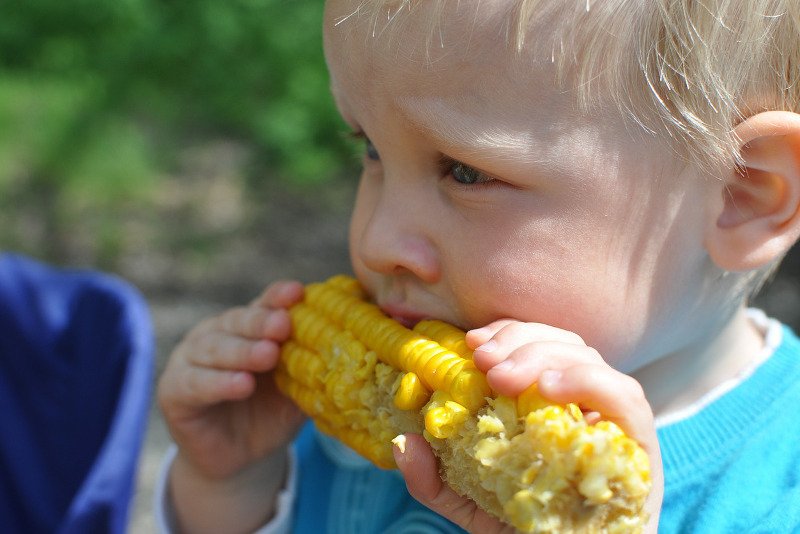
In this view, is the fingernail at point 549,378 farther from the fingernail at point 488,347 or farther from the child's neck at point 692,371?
the child's neck at point 692,371

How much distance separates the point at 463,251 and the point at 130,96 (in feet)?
14.8

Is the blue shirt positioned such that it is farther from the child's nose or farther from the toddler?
the child's nose

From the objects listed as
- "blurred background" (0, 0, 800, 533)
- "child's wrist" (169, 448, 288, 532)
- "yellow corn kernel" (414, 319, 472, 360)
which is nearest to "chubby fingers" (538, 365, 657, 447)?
"yellow corn kernel" (414, 319, 472, 360)

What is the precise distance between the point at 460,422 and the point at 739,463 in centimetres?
58

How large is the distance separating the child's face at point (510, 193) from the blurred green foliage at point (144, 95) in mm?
3477

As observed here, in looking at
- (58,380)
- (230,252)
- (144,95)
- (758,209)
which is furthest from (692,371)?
(144,95)

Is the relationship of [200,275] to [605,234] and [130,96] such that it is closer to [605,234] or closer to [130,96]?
[130,96]

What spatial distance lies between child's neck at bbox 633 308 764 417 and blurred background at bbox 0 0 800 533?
245 centimetres

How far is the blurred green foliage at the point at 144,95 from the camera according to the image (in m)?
4.93

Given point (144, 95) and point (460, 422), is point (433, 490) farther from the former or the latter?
point (144, 95)

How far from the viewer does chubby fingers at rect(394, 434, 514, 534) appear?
1196 mm

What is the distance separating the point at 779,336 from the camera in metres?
1.72

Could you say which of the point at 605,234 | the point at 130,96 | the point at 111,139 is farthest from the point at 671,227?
the point at 130,96

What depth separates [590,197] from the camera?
1279 millimetres
